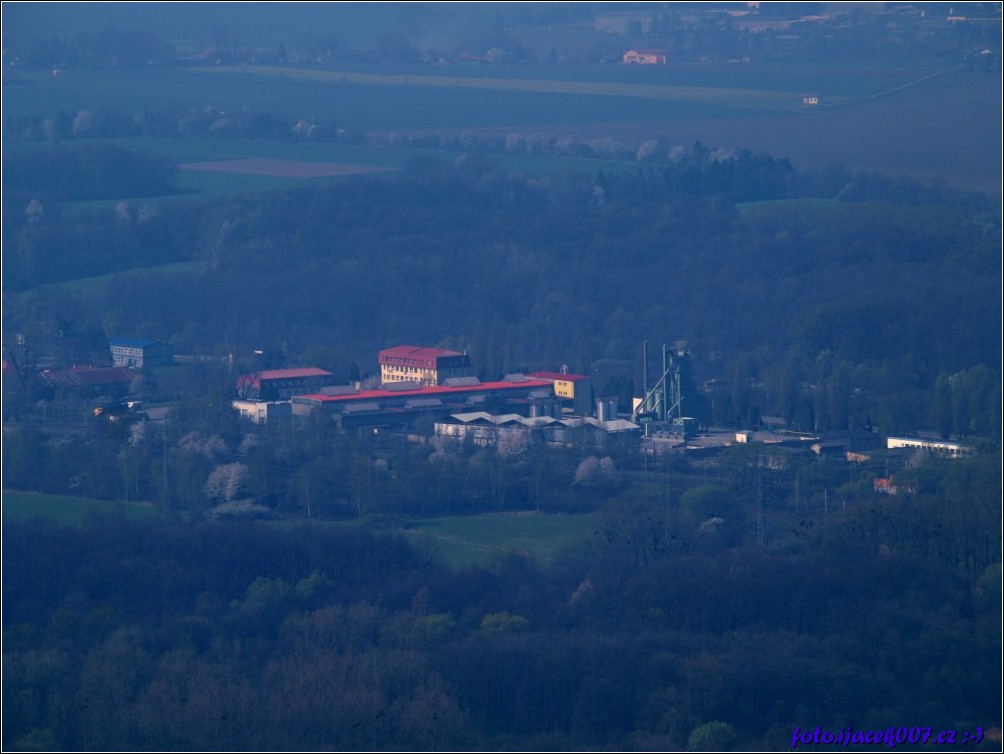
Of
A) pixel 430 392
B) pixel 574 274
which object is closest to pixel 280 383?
pixel 430 392

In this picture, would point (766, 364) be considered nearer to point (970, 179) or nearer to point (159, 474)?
point (970, 179)

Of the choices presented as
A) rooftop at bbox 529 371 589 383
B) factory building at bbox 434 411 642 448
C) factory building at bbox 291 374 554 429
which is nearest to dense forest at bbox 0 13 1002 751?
factory building at bbox 434 411 642 448

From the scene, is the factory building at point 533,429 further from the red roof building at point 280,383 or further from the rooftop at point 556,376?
the red roof building at point 280,383

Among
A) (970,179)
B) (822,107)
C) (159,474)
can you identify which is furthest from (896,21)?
(159,474)

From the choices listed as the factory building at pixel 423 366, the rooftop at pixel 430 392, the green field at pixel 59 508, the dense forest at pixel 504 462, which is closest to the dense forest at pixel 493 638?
the dense forest at pixel 504 462

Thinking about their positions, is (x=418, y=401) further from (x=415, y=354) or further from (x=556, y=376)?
(x=415, y=354)

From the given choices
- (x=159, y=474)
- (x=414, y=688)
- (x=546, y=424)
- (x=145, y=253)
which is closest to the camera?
(x=414, y=688)

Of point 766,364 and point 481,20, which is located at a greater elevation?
point 481,20

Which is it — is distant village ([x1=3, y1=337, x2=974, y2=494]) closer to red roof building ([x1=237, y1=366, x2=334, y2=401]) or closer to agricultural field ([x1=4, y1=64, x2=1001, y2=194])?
red roof building ([x1=237, y1=366, x2=334, y2=401])
